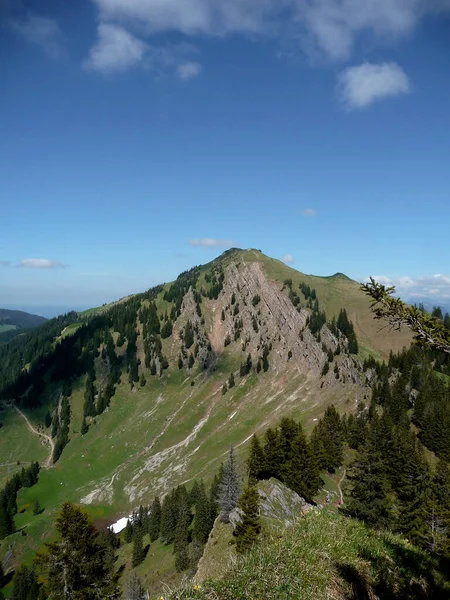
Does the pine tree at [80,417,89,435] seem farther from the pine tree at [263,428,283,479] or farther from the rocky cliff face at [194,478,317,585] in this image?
the rocky cliff face at [194,478,317,585]

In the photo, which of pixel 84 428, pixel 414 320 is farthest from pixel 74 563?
pixel 84 428

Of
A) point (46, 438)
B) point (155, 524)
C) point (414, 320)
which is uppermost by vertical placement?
point (414, 320)

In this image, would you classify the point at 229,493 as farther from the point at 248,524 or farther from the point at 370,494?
the point at 370,494

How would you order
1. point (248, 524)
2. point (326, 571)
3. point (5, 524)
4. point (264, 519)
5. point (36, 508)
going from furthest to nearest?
1. point (36, 508)
2. point (5, 524)
3. point (264, 519)
4. point (248, 524)
5. point (326, 571)

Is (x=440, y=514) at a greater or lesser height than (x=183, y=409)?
greater

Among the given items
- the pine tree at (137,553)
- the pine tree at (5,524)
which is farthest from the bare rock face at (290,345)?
the pine tree at (5,524)

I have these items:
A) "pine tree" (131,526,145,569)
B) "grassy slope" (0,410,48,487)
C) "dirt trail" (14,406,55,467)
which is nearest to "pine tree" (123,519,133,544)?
"pine tree" (131,526,145,569)

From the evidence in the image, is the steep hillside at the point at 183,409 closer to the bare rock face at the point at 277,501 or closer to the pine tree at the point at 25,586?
the pine tree at the point at 25,586
